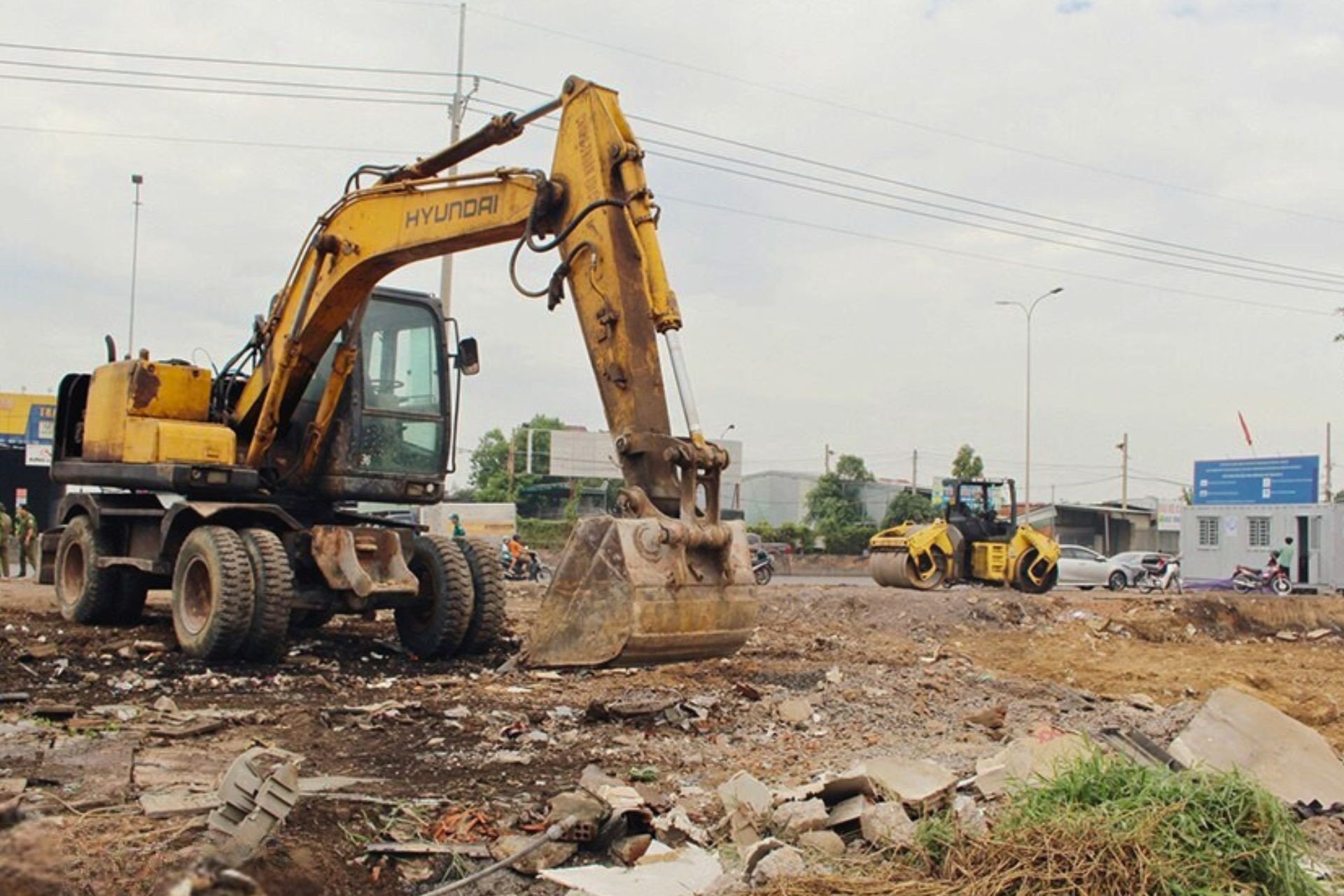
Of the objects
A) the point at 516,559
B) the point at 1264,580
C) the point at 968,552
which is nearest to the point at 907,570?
the point at 968,552

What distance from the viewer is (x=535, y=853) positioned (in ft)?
15.2

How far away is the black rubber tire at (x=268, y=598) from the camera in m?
9.44

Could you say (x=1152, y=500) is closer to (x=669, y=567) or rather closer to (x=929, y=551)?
(x=929, y=551)

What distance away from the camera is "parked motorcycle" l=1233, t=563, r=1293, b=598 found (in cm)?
2786

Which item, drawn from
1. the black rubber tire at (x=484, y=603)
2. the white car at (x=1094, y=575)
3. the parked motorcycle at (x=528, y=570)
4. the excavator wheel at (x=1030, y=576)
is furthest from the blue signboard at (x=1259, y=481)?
the black rubber tire at (x=484, y=603)

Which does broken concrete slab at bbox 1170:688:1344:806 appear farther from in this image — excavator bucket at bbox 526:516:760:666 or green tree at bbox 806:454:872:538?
green tree at bbox 806:454:872:538

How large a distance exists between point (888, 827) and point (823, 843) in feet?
0.83

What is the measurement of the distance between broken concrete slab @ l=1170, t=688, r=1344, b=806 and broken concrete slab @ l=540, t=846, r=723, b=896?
7.53ft

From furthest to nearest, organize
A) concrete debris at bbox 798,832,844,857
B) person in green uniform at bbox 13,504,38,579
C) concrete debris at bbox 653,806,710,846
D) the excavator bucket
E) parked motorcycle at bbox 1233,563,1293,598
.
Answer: parked motorcycle at bbox 1233,563,1293,598, person in green uniform at bbox 13,504,38,579, the excavator bucket, concrete debris at bbox 653,806,710,846, concrete debris at bbox 798,832,844,857

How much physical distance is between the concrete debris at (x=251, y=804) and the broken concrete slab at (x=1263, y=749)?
3.79 m

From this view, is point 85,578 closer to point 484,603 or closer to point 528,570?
point 484,603

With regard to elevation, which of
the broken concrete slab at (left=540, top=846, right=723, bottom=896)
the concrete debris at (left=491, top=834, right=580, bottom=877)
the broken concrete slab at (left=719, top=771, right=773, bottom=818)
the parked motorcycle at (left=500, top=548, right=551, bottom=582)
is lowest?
the parked motorcycle at (left=500, top=548, right=551, bottom=582)

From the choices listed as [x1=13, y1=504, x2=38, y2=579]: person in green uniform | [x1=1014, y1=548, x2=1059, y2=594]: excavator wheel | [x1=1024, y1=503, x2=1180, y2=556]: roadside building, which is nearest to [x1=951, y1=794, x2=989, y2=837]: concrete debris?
[x1=1014, y1=548, x2=1059, y2=594]: excavator wheel

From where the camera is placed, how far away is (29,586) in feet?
59.6
